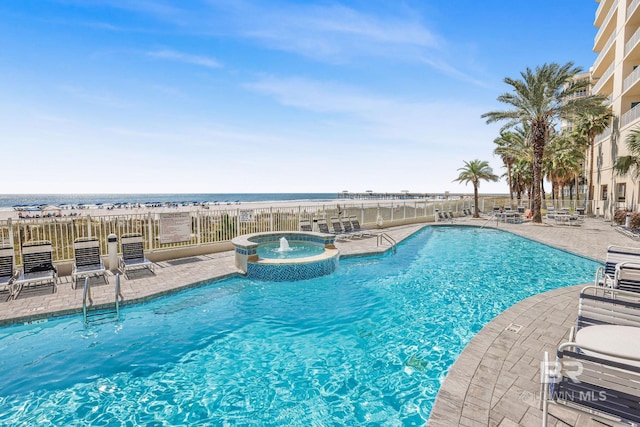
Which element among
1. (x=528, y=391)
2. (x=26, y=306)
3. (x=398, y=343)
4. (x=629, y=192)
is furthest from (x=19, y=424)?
(x=629, y=192)

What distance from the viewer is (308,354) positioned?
4.84m

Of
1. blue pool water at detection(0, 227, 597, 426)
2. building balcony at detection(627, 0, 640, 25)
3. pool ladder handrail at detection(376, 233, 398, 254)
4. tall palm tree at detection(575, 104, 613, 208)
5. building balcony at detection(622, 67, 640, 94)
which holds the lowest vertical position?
blue pool water at detection(0, 227, 597, 426)

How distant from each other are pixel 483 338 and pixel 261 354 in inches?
133

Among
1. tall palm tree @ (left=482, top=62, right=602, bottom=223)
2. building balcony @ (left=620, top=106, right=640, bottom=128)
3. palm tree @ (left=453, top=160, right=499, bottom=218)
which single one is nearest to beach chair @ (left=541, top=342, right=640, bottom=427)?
tall palm tree @ (left=482, top=62, right=602, bottom=223)

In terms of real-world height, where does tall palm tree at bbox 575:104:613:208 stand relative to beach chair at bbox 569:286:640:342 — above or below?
above

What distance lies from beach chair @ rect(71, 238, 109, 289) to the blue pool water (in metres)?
2.17

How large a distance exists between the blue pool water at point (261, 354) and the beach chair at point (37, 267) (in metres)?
1.95

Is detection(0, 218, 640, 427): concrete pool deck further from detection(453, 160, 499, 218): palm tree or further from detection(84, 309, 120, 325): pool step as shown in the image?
detection(453, 160, 499, 218): palm tree

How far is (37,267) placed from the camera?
7293 millimetres

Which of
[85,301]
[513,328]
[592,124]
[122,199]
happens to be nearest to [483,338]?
[513,328]

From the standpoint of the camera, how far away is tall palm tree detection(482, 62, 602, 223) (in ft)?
60.1

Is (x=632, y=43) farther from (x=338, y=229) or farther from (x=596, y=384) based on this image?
(x=596, y=384)

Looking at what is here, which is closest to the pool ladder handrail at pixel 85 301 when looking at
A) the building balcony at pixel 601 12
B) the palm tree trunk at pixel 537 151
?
the palm tree trunk at pixel 537 151

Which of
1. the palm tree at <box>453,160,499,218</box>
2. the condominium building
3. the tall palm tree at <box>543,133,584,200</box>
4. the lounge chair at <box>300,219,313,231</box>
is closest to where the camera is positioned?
the lounge chair at <box>300,219,313,231</box>
